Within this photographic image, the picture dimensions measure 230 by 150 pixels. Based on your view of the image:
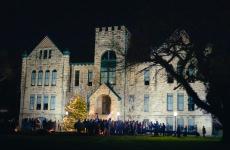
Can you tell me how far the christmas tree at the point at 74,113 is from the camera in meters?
40.2

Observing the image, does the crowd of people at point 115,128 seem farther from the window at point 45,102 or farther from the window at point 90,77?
the window at point 45,102

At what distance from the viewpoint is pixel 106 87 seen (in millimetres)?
42688

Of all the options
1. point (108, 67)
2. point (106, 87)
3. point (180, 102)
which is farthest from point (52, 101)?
point (180, 102)

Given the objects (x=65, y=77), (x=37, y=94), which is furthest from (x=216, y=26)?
(x=37, y=94)

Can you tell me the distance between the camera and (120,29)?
146 ft

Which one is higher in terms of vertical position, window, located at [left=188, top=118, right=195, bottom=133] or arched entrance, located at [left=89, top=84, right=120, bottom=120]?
arched entrance, located at [left=89, top=84, right=120, bottom=120]

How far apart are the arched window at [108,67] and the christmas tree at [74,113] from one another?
15.9 feet

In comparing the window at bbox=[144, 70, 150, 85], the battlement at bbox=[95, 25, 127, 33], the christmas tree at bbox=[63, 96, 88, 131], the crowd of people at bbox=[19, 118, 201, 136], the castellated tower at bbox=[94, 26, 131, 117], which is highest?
the battlement at bbox=[95, 25, 127, 33]

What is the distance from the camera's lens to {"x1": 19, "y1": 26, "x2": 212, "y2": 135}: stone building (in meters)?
41.2

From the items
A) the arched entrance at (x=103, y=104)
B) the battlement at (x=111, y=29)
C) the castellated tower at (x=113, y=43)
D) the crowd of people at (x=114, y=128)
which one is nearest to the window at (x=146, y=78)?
the castellated tower at (x=113, y=43)

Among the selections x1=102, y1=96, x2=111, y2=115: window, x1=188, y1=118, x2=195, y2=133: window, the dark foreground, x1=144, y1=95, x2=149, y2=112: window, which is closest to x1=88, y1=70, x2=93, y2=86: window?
x1=102, y1=96, x2=111, y2=115: window

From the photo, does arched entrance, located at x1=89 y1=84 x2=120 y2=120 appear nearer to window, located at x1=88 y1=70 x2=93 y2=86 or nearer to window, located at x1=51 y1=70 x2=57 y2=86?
window, located at x1=88 y1=70 x2=93 y2=86

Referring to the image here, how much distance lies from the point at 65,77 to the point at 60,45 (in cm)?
505

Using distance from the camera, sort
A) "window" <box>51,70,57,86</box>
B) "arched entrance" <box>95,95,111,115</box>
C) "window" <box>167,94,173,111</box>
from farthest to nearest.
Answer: "window" <box>51,70,57,86</box> → "arched entrance" <box>95,95,111,115</box> → "window" <box>167,94,173,111</box>
